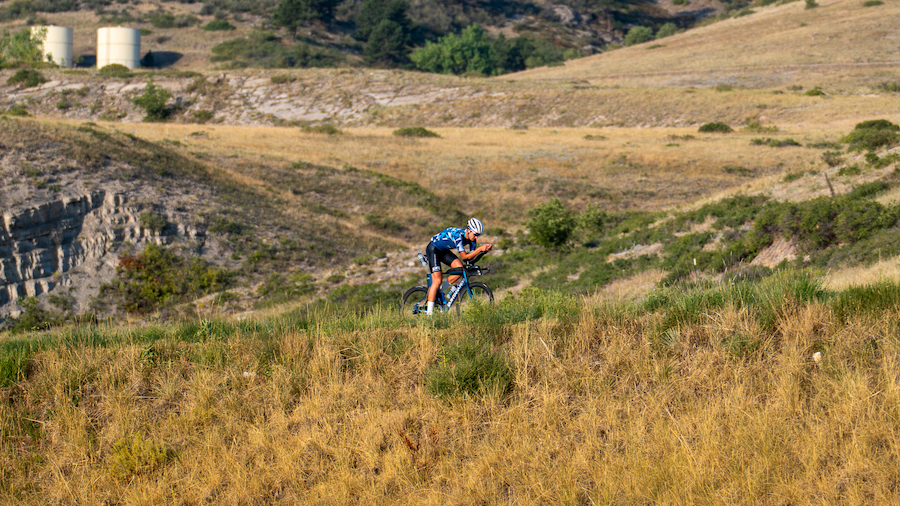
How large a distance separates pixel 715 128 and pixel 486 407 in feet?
164

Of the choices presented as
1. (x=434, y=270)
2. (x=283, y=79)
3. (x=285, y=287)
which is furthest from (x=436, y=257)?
(x=283, y=79)

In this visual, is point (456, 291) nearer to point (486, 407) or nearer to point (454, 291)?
point (454, 291)

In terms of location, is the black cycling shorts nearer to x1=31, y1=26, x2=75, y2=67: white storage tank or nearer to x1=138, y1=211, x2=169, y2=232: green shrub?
x1=138, y1=211, x2=169, y2=232: green shrub

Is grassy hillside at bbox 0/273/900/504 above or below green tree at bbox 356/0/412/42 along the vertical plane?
below

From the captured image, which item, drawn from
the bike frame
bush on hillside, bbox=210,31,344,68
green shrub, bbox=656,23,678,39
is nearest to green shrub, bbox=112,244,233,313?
the bike frame

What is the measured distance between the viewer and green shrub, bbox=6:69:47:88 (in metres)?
63.1

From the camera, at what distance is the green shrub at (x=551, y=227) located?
22.9 meters

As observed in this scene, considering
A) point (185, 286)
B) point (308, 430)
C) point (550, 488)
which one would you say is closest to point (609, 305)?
point (550, 488)

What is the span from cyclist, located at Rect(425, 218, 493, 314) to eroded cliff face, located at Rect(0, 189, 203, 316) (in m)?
13.5

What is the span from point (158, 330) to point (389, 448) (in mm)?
3576

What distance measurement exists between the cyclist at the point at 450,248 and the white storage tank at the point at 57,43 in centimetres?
9364

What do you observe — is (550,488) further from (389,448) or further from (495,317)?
(495,317)

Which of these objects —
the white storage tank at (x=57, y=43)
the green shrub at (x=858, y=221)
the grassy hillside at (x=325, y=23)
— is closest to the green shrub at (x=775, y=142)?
the green shrub at (x=858, y=221)

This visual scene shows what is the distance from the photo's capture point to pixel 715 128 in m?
49.8
